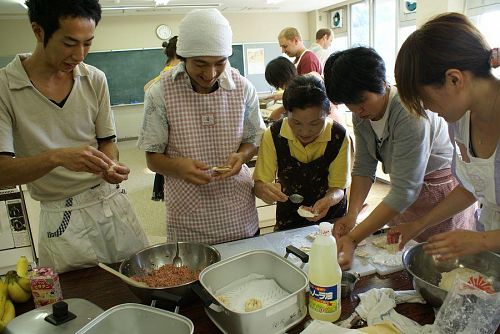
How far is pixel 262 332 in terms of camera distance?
35.3 inches

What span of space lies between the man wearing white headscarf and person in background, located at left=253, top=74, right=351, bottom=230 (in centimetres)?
11

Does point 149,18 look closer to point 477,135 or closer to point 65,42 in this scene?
point 65,42

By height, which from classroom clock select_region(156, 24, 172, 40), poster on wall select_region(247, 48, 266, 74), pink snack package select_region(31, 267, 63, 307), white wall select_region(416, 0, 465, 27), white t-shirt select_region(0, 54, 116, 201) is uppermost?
white wall select_region(416, 0, 465, 27)

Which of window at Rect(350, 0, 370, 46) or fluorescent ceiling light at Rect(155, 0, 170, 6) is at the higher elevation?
fluorescent ceiling light at Rect(155, 0, 170, 6)

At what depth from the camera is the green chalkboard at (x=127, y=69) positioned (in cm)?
793

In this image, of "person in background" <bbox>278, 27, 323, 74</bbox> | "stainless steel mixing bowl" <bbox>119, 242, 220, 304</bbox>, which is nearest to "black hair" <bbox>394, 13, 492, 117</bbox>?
"stainless steel mixing bowl" <bbox>119, 242, 220, 304</bbox>

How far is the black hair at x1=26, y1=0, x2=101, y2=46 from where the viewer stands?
3.94 ft

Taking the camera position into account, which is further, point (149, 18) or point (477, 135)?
point (149, 18)

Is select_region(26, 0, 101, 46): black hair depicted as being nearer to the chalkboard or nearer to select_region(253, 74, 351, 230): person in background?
select_region(253, 74, 351, 230): person in background

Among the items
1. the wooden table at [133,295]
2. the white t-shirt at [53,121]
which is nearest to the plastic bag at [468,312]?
the wooden table at [133,295]

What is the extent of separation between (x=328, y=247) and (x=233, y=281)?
0.34 metres

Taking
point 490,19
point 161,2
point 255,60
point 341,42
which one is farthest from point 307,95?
point 341,42

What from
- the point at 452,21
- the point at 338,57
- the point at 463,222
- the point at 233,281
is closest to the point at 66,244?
the point at 233,281

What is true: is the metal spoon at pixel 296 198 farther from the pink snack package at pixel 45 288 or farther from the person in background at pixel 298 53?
the person in background at pixel 298 53
